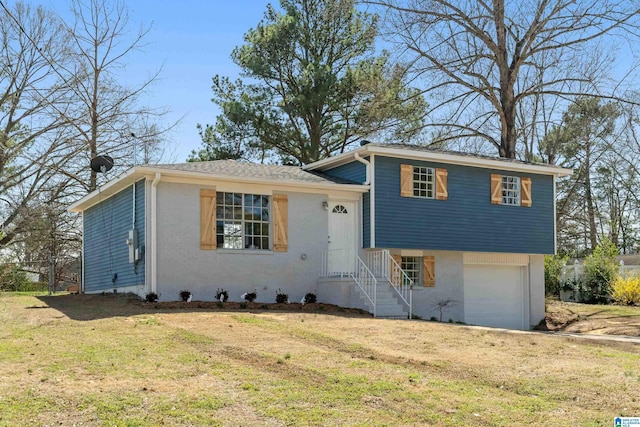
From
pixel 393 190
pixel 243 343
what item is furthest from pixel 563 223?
pixel 243 343

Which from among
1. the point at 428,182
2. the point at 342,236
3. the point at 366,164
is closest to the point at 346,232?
the point at 342,236

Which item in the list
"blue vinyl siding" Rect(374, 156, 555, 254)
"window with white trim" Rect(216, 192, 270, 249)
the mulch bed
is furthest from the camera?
"blue vinyl siding" Rect(374, 156, 555, 254)

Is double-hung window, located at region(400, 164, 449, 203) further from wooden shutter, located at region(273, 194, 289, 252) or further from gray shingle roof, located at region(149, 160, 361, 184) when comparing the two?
wooden shutter, located at region(273, 194, 289, 252)

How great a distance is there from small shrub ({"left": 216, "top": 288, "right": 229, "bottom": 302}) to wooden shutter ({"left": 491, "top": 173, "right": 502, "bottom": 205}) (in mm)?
8648

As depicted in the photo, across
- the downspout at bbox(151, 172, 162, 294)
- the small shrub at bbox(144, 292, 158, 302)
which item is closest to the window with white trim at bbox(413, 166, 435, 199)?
the downspout at bbox(151, 172, 162, 294)

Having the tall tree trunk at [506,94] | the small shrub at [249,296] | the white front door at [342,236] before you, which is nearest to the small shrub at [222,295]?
the small shrub at [249,296]

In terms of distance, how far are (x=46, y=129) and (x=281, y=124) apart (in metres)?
9.44

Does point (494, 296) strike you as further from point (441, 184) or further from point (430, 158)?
point (430, 158)

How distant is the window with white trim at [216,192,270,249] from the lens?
17.1m

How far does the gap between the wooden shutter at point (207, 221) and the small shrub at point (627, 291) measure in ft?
51.6

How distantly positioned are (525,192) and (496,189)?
129 centimetres

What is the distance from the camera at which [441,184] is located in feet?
64.6

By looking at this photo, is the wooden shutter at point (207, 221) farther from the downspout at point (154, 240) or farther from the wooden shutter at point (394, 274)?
the wooden shutter at point (394, 274)

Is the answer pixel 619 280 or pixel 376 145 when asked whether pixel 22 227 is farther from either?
pixel 619 280
